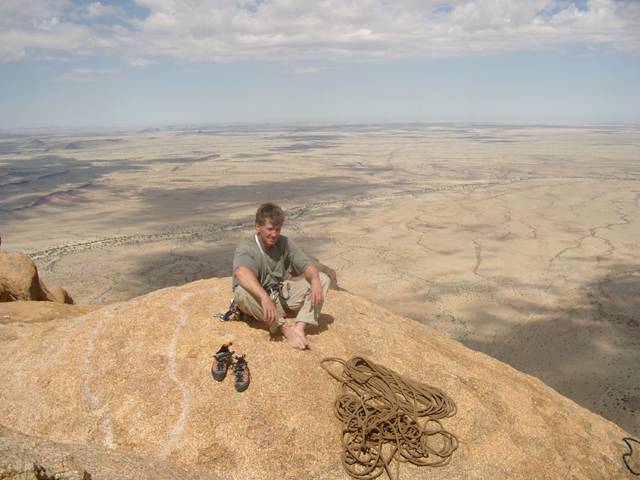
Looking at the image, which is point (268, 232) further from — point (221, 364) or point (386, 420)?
point (386, 420)

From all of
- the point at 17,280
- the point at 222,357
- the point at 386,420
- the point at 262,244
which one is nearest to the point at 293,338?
the point at 222,357

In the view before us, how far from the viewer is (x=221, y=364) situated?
4.02m

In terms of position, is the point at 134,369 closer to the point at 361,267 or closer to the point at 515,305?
the point at 515,305

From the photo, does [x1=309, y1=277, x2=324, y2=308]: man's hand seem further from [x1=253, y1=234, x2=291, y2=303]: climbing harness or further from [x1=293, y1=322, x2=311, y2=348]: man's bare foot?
[x1=253, y1=234, x2=291, y2=303]: climbing harness

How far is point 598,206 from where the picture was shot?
25.8 metres

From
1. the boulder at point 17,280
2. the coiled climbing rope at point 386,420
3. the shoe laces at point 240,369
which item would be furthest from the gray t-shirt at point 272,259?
the boulder at point 17,280

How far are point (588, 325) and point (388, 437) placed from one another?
32.5ft

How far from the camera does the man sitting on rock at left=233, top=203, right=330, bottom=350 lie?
424 centimetres

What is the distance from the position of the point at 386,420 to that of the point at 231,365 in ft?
4.69

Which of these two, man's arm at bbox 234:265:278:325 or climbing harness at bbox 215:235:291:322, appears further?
climbing harness at bbox 215:235:291:322

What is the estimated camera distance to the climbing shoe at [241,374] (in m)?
3.91

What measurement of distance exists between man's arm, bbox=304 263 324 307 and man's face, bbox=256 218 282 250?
18.1 inches

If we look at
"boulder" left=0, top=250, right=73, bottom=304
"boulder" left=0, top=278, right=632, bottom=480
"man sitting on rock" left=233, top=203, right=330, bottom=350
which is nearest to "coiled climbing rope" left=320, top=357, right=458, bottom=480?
"boulder" left=0, top=278, right=632, bottom=480

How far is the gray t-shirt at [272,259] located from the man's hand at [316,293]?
0.66 feet
